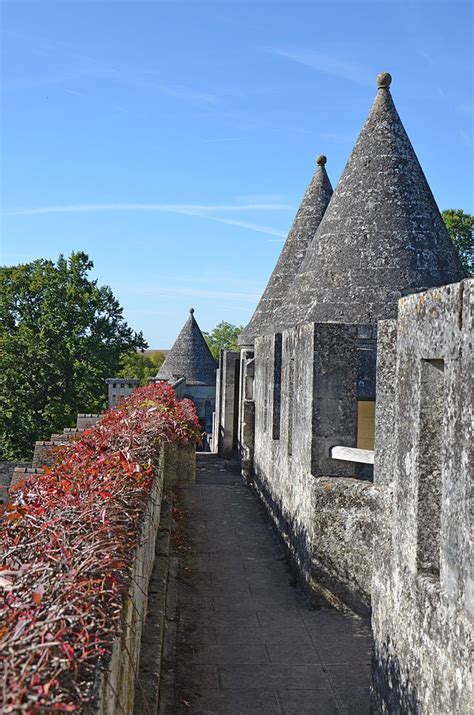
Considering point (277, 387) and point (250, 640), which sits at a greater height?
point (277, 387)

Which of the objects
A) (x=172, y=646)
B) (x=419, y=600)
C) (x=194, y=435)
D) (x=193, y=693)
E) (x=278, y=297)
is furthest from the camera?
(x=278, y=297)

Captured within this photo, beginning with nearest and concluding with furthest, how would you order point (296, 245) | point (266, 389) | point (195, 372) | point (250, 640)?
point (250, 640) < point (266, 389) < point (296, 245) < point (195, 372)

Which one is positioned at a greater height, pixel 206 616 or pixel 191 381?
pixel 191 381

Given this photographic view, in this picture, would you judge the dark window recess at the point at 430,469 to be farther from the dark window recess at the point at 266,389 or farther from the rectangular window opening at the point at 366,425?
the dark window recess at the point at 266,389

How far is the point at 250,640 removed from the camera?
6.18m

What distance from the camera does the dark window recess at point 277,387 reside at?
10156 mm

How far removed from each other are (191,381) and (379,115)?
16.8 m

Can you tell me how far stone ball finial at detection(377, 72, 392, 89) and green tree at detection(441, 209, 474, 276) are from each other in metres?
23.4

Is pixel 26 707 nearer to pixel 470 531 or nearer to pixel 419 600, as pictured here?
pixel 470 531

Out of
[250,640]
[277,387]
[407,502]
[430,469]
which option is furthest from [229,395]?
[430,469]

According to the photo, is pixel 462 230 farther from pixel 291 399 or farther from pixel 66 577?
pixel 66 577

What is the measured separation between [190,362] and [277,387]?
17576mm

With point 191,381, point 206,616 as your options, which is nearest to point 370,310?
point 206,616

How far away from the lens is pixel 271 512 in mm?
10086
